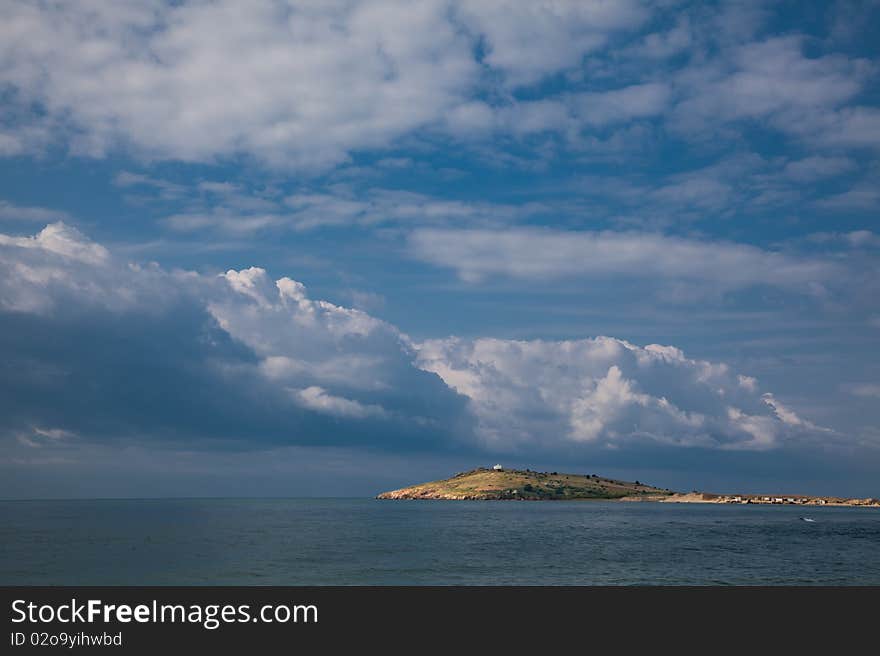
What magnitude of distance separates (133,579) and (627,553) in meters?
76.7

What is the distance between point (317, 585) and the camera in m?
81.1
